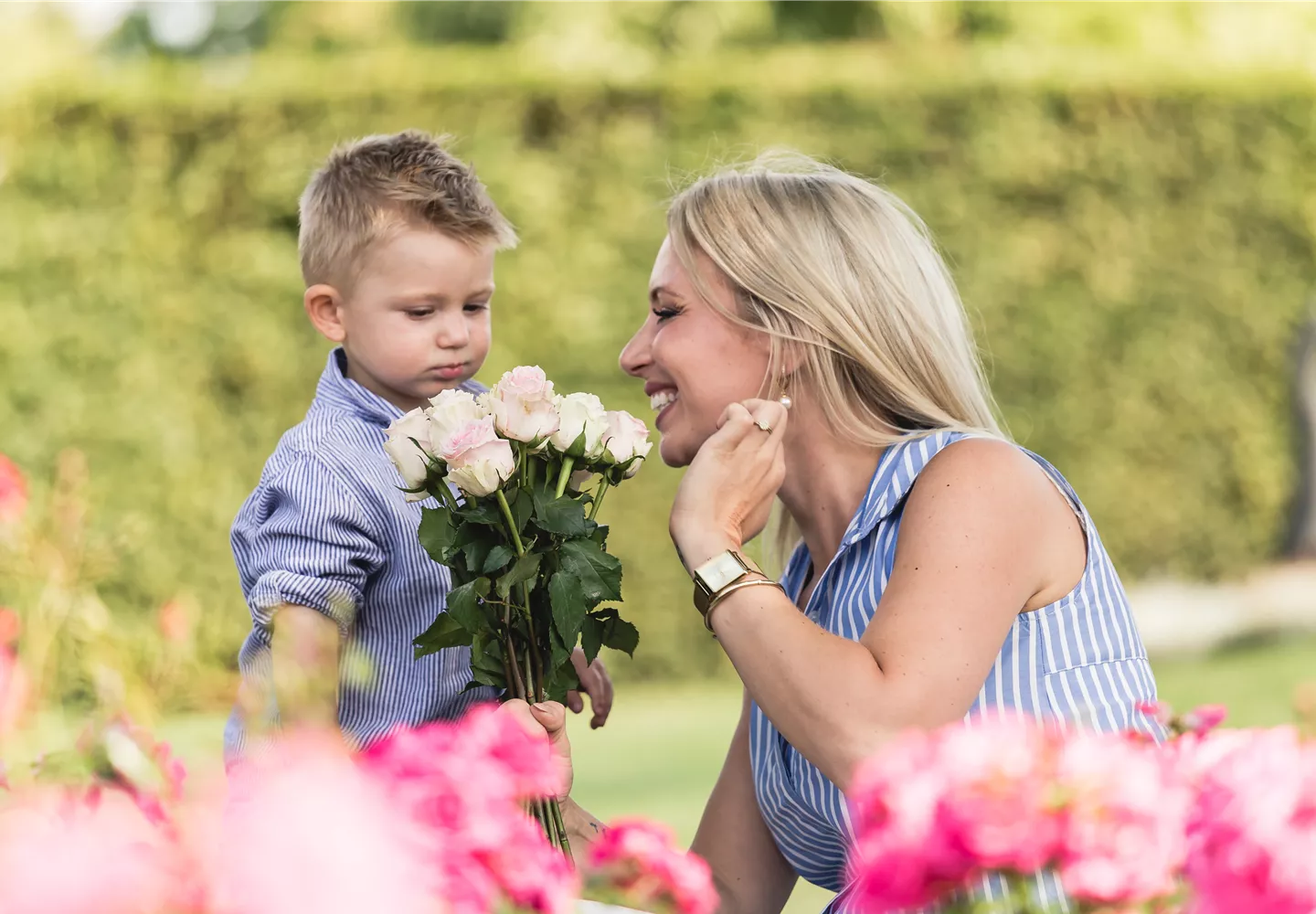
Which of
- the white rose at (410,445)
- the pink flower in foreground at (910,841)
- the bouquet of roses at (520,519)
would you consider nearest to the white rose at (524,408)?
the bouquet of roses at (520,519)

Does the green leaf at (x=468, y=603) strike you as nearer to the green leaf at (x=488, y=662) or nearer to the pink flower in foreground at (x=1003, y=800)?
the green leaf at (x=488, y=662)

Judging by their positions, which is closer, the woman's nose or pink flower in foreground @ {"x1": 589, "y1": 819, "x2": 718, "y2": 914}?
pink flower in foreground @ {"x1": 589, "y1": 819, "x2": 718, "y2": 914}

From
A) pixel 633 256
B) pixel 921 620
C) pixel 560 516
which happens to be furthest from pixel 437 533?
pixel 633 256

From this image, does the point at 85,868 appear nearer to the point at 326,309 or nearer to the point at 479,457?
the point at 479,457

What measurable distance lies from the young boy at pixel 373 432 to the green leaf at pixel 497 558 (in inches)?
16.0

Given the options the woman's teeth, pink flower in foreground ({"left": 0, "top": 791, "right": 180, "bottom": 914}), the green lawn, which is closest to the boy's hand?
the woman's teeth

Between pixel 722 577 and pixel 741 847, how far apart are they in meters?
0.71

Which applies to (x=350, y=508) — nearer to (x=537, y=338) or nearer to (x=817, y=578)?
(x=817, y=578)

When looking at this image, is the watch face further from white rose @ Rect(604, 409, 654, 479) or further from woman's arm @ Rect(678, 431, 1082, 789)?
white rose @ Rect(604, 409, 654, 479)

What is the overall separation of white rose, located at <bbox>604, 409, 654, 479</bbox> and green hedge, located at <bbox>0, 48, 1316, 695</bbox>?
16.3 feet

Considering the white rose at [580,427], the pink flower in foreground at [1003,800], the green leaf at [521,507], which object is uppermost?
the white rose at [580,427]

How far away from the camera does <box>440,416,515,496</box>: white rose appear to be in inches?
73.5

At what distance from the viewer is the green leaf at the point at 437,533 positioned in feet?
6.57

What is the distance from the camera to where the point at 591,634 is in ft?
6.79
